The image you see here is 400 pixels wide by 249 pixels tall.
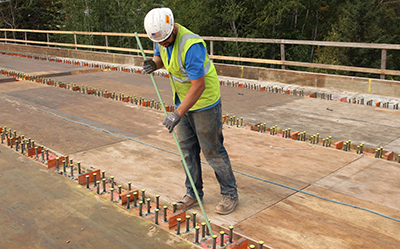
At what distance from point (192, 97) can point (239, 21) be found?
28327 millimetres

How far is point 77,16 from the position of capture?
2672cm

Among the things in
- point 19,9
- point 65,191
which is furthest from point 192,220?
point 19,9

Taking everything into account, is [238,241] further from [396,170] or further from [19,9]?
[19,9]

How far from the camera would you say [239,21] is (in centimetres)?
3073

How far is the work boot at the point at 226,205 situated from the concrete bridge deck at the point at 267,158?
6cm

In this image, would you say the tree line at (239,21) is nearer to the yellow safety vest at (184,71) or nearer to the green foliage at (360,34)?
the green foliage at (360,34)

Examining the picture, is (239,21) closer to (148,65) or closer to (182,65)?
(148,65)

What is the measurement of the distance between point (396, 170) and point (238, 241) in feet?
8.55

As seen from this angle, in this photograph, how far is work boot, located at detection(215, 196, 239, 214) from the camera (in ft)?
12.9

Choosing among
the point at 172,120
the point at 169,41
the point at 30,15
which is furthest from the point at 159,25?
the point at 30,15

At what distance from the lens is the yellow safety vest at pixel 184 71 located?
3.58 m

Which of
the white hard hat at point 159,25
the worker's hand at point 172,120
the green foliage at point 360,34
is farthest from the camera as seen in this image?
the green foliage at point 360,34

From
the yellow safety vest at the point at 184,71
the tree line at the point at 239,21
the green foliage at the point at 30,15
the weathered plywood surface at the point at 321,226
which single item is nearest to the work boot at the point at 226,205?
the weathered plywood surface at the point at 321,226

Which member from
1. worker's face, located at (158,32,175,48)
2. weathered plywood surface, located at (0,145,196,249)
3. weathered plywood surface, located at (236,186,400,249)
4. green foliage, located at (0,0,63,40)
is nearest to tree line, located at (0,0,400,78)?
green foliage, located at (0,0,63,40)
